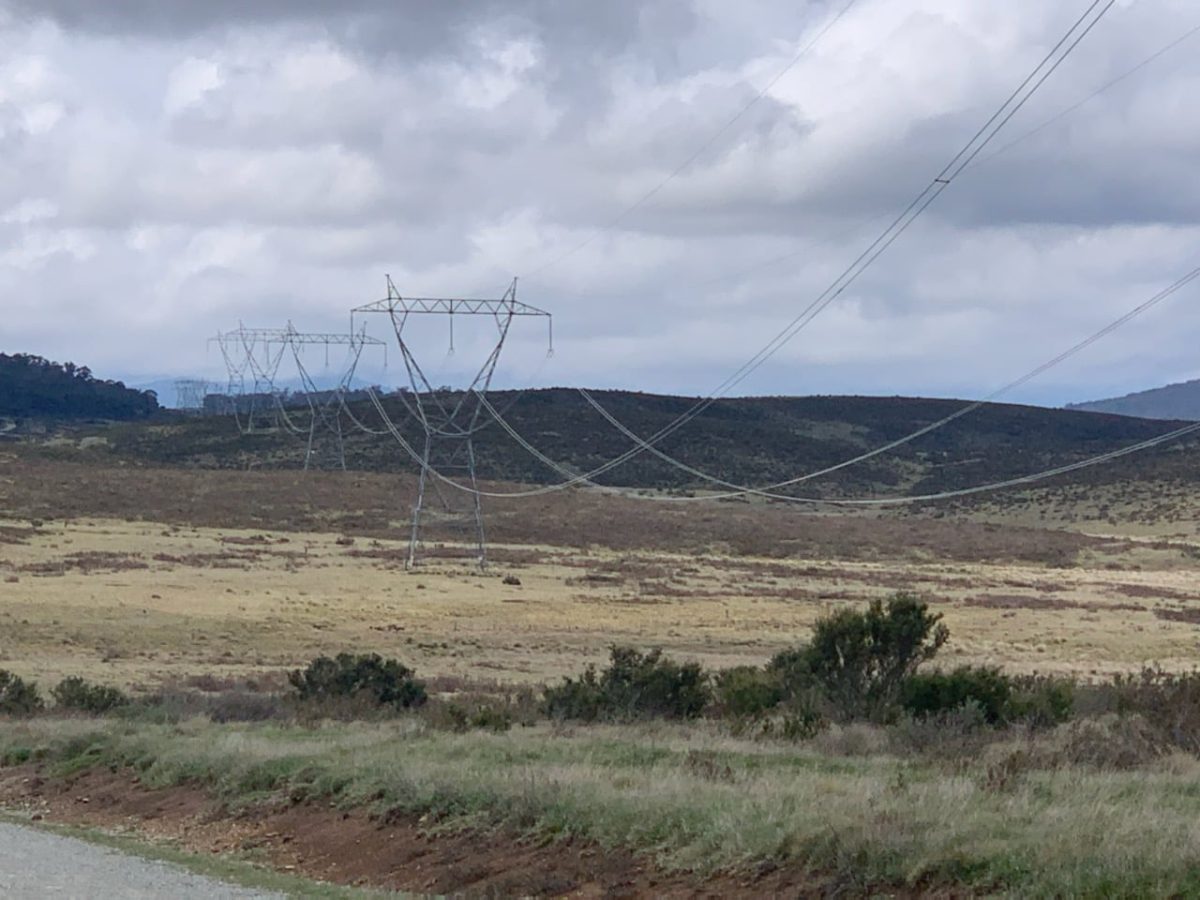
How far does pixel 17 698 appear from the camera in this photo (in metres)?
21.9

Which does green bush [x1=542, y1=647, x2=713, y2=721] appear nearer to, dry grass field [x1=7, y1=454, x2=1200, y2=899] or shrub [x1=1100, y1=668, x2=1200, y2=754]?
dry grass field [x1=7, y1=454, x2=1200, y2=899]

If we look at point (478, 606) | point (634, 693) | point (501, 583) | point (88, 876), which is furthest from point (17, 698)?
point (501, 583)

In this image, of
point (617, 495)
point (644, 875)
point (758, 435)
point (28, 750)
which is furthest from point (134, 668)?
point (758, 435)

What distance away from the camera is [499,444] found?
5143 inches

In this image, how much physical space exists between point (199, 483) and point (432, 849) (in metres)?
82.0

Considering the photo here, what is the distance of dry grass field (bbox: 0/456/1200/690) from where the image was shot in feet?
113

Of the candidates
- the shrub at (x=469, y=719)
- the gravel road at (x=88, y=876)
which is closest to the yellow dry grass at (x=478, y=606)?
the shrub at (x=469, y=719)

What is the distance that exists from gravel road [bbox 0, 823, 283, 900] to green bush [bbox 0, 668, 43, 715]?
9325 millimetres

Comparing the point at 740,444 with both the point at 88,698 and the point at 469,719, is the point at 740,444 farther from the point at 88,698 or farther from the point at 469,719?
the point at 469,719

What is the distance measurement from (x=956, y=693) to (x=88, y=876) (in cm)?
1045

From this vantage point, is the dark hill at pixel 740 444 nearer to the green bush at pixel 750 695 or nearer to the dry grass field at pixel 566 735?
the dry grass field at pixel 566 735

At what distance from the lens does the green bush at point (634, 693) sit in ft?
63.8

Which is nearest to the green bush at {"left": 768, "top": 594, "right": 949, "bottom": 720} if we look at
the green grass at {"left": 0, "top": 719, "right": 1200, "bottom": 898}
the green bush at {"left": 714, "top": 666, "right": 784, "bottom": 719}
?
the green bush at {"left": 714, "top": 666, "right": 784, "bottom": 719}

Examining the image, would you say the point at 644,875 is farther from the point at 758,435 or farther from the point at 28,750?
the point at 758,435
